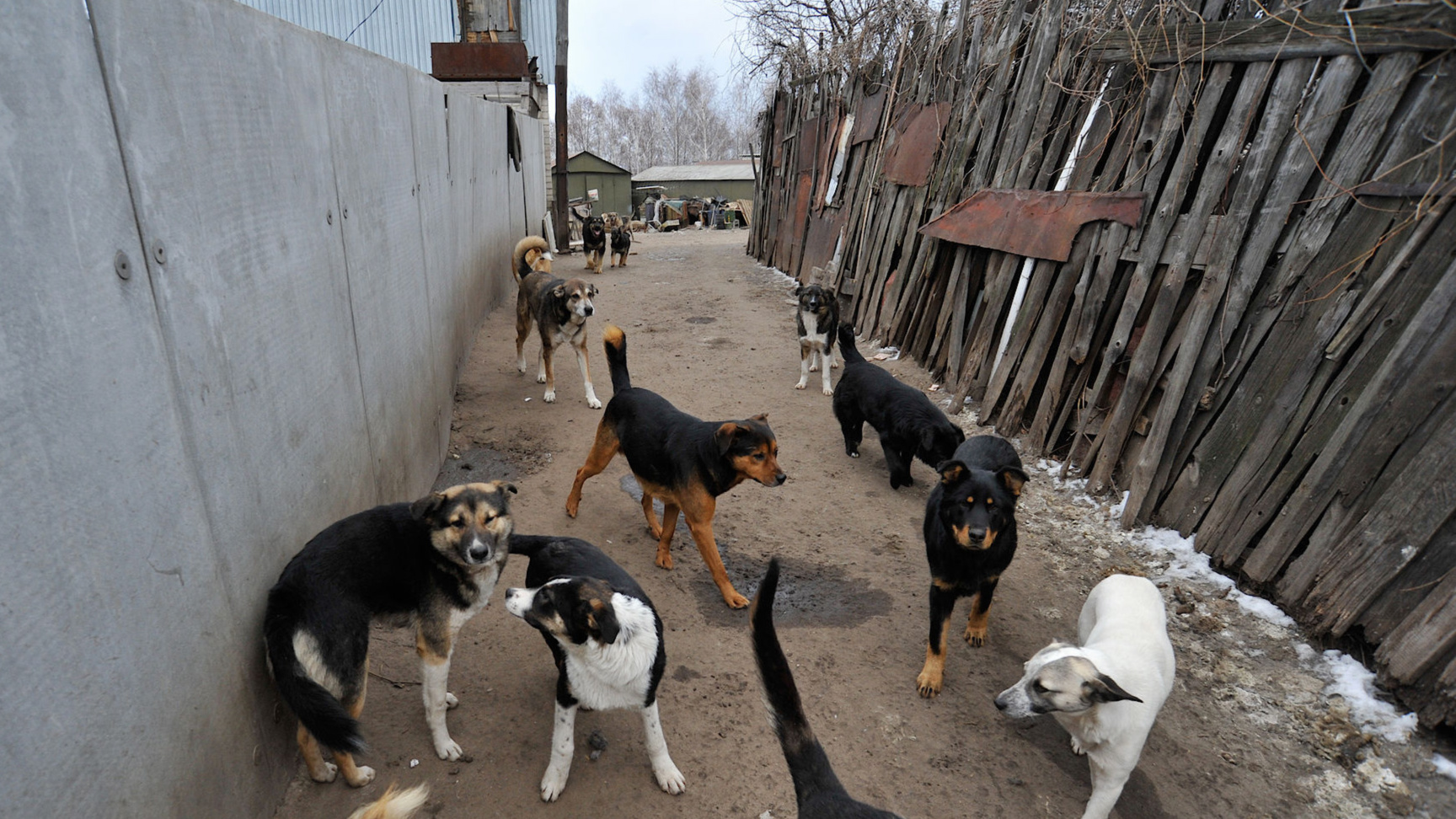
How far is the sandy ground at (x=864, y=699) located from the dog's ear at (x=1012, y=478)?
101 cm

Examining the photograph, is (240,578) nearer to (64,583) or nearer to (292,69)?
(64,583)

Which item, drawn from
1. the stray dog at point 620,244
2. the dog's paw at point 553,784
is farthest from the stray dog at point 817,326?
the stray dog at point 620,244

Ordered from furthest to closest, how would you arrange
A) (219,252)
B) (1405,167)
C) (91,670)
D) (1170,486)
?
(1170,486)
(1405,167)
(219,252)
(91,670)

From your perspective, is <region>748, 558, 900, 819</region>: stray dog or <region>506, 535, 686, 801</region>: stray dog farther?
<region>506, 535, 686, 801</region>: stray dog

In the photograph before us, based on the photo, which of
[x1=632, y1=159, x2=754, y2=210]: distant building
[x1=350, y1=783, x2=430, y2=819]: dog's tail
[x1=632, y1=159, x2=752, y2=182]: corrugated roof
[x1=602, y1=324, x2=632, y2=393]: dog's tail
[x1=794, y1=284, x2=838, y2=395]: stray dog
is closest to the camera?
[x1=350, y1=783, x2=430, y2=819]: dog's tail

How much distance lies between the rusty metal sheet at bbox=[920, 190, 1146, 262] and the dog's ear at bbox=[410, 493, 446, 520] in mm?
5265

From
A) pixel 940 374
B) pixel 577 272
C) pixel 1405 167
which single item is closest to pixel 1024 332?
pixel 940 374

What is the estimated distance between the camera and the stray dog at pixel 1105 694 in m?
2.64

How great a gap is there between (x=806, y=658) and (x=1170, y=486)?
2.98 m

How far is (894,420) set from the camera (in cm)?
568

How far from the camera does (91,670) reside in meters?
1.65

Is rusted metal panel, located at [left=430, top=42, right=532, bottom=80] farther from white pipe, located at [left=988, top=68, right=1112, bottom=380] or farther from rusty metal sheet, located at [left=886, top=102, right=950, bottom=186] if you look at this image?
white pipe, located at [left=988, top=68, right=1112, bottom=380]

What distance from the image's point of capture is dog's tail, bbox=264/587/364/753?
88.3 inches

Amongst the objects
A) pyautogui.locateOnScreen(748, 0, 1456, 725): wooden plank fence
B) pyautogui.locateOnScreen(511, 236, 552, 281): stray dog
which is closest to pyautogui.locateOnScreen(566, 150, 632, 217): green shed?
pyautogui.locateOnScreen(511, 236, 552, 281): stray dog
